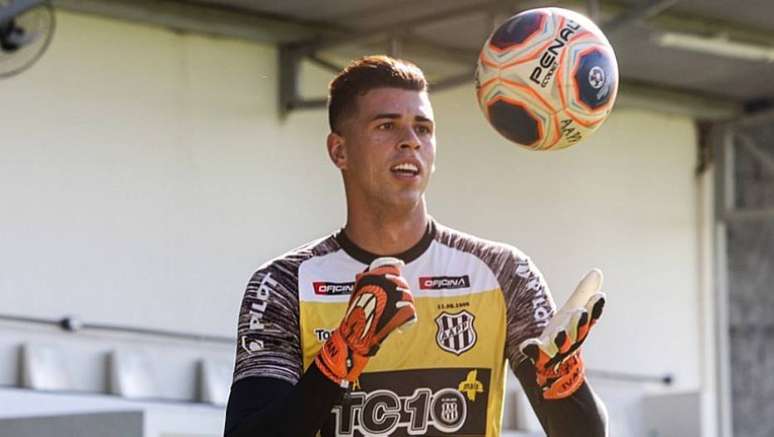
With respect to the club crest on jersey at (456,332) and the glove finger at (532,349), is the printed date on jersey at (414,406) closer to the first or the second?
the club crest on jersey at (456,332)

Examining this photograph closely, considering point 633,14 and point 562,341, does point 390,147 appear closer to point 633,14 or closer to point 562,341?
point 562,341

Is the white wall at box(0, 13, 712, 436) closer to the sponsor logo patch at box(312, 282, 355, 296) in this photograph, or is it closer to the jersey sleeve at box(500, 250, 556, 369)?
the sponsor logo patch at box(312, 282, 355, 296)

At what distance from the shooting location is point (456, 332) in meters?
4.30

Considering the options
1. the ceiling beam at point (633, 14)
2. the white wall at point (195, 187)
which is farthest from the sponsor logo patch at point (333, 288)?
the white wall at point (195, 187)

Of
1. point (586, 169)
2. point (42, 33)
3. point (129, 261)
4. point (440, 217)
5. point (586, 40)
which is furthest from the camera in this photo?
point (586, 169)

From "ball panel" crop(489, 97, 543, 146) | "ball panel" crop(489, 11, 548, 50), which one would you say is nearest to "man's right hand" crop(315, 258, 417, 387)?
"ball panel" crop(489, 97, 543, 146)

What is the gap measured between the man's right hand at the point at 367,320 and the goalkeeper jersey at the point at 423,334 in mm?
226

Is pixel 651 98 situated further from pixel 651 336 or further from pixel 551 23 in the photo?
pixel 551 23

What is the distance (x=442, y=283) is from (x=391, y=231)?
20 centimetres

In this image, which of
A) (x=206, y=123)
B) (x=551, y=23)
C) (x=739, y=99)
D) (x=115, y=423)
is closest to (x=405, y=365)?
(x=551, y=23)

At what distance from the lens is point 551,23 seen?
468 centimetres

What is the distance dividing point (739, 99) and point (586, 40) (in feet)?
39.2

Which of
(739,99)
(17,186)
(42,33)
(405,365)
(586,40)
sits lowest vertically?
(405,365)

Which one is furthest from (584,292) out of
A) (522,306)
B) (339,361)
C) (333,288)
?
(333,288)
